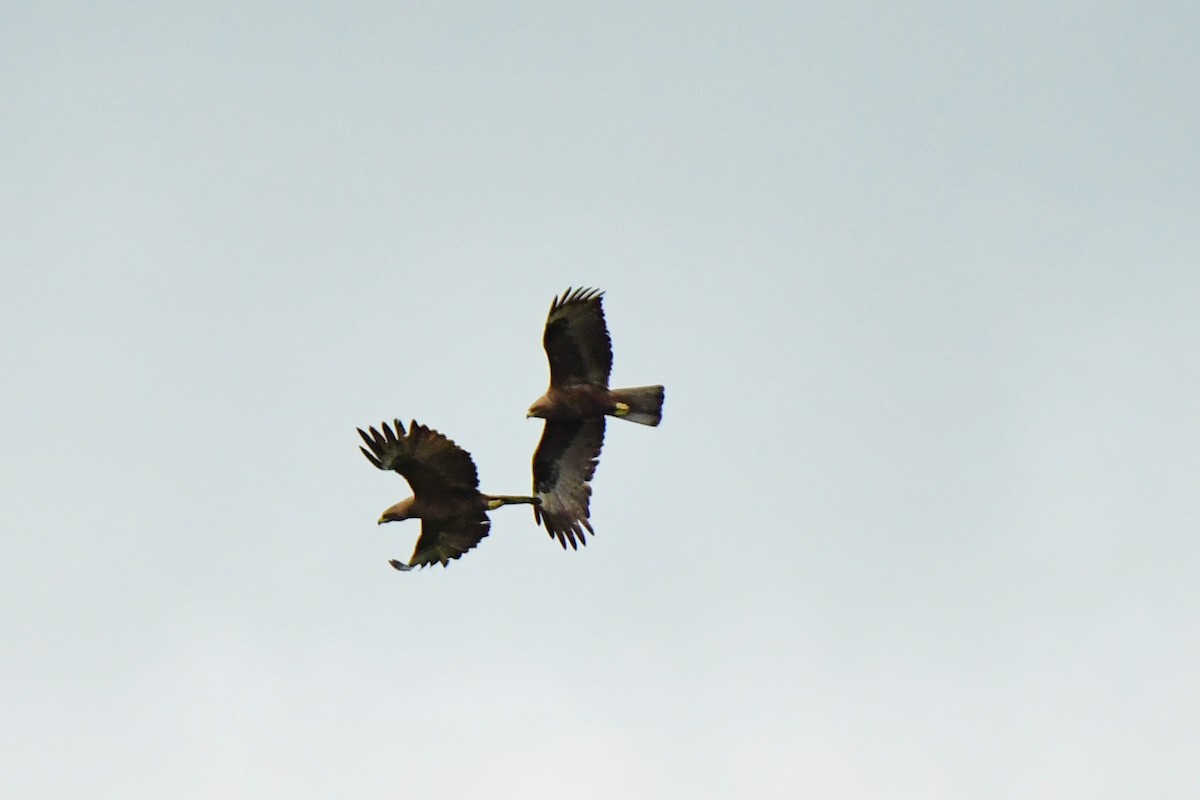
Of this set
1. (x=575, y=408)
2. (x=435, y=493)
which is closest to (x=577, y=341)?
(x=575, y=408)

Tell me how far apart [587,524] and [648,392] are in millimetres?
2132

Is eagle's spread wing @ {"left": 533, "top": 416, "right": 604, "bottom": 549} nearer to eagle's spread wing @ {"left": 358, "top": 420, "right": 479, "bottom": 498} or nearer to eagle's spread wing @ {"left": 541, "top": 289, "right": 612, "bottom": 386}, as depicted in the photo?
eagle's spread wing @ {"left": 541, "top": 289, "right": 612, "bottom": 386}

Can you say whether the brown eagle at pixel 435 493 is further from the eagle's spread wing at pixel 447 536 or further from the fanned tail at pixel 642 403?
the fanned tail at pixel 642 403

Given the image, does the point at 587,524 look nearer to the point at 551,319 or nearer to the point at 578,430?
the point at 578,430

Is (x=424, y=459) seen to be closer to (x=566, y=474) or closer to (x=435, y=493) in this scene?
(x=435, y=493)

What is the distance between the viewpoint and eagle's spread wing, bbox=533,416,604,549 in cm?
2089

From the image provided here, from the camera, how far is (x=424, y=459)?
699 inches

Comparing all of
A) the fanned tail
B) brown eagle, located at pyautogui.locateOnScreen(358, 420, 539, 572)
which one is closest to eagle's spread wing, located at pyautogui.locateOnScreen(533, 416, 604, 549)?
the fanned tail

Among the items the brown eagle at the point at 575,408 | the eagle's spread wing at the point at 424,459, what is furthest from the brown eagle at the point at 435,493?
the brown eagle at the point at 575,408

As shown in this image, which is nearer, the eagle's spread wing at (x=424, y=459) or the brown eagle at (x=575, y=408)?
the eagle's spread wing at (x=424, y=459)

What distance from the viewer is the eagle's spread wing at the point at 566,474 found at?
2089 centimetres

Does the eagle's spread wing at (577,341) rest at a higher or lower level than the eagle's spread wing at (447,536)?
higher

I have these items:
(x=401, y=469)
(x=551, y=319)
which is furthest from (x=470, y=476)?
(x=551, y=319)

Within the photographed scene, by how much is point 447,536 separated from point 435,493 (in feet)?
2.50
